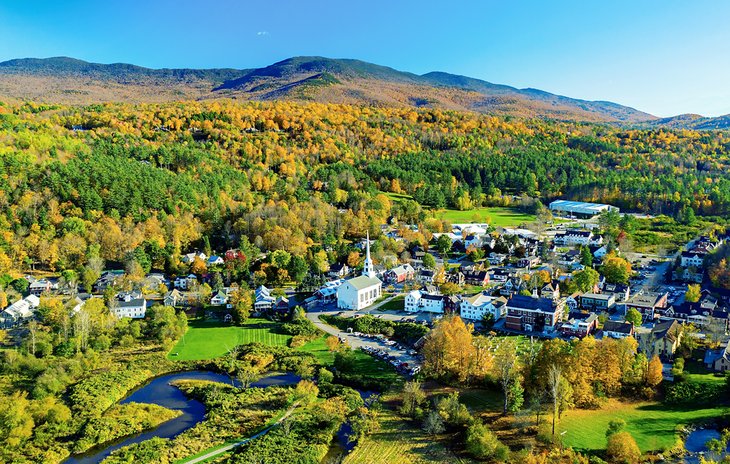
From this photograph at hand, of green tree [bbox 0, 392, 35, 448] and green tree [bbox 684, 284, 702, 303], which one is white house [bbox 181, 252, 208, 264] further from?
green tree [bbox 684, 284, 702, 303]

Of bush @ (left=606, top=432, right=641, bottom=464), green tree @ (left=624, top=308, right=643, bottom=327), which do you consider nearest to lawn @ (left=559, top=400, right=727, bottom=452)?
bush @ (left=606, top=432, right=641, bottom=464)

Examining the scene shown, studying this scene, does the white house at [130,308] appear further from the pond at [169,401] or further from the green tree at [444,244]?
the green tree at [444,244]

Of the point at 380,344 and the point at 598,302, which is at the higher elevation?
the point at 598,302

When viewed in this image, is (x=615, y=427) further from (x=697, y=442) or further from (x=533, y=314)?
(x=533, y=314)

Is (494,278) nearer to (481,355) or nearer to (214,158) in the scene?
(481,355)

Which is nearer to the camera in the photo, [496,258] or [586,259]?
[586,259]

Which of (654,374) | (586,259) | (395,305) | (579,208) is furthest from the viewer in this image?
(579,208)

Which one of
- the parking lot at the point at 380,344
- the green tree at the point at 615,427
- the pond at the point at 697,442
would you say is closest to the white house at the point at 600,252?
the parking lot at the point at 380,344

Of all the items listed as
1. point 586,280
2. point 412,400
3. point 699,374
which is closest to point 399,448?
point 412,400
